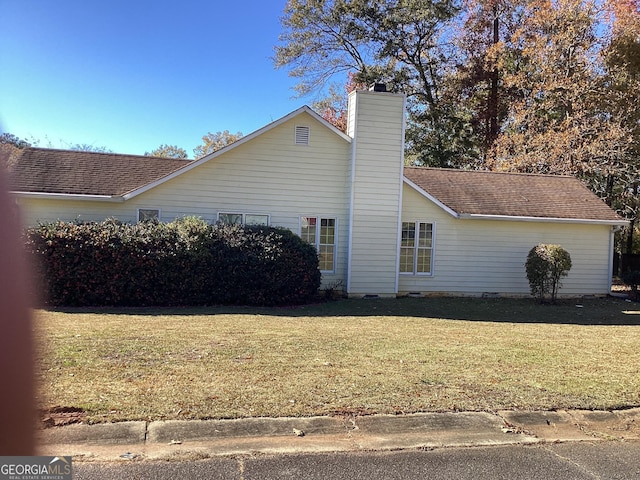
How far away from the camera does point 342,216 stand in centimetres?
1497

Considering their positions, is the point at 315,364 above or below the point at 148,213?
below

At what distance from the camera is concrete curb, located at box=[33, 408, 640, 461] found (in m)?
3.92

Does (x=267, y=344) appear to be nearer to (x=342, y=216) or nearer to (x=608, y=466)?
(x=608, y=466)

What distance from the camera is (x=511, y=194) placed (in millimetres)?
17203

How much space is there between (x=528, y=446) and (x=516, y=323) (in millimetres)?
7378

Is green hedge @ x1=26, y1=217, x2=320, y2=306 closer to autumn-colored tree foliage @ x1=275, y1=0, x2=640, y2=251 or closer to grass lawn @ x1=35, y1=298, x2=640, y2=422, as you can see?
grass lawn @ x1=35, y1=298, x2=640, y2=422

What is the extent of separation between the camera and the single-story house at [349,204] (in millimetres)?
14039

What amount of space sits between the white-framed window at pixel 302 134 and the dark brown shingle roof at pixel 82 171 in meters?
4.53

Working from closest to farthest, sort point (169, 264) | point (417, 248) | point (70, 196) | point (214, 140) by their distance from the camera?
point (169, 264) < point (70, 196) < point (417, 248) < point (214, 140)

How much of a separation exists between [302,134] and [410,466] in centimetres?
1189

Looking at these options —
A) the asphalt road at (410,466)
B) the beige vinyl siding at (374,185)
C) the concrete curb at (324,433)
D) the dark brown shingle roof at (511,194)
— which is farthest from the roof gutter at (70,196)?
the asphalt road at (410,466)

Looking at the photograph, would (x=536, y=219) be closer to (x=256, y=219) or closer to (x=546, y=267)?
(x=546, y=267)

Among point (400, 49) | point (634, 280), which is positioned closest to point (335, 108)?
point (400, 49)

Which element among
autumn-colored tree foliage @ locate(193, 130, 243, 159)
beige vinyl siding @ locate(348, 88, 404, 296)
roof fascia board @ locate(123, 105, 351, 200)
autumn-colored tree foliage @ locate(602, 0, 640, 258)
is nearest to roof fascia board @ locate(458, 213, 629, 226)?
beige vinyl siding @ locate(348, 88, 404, 296)
